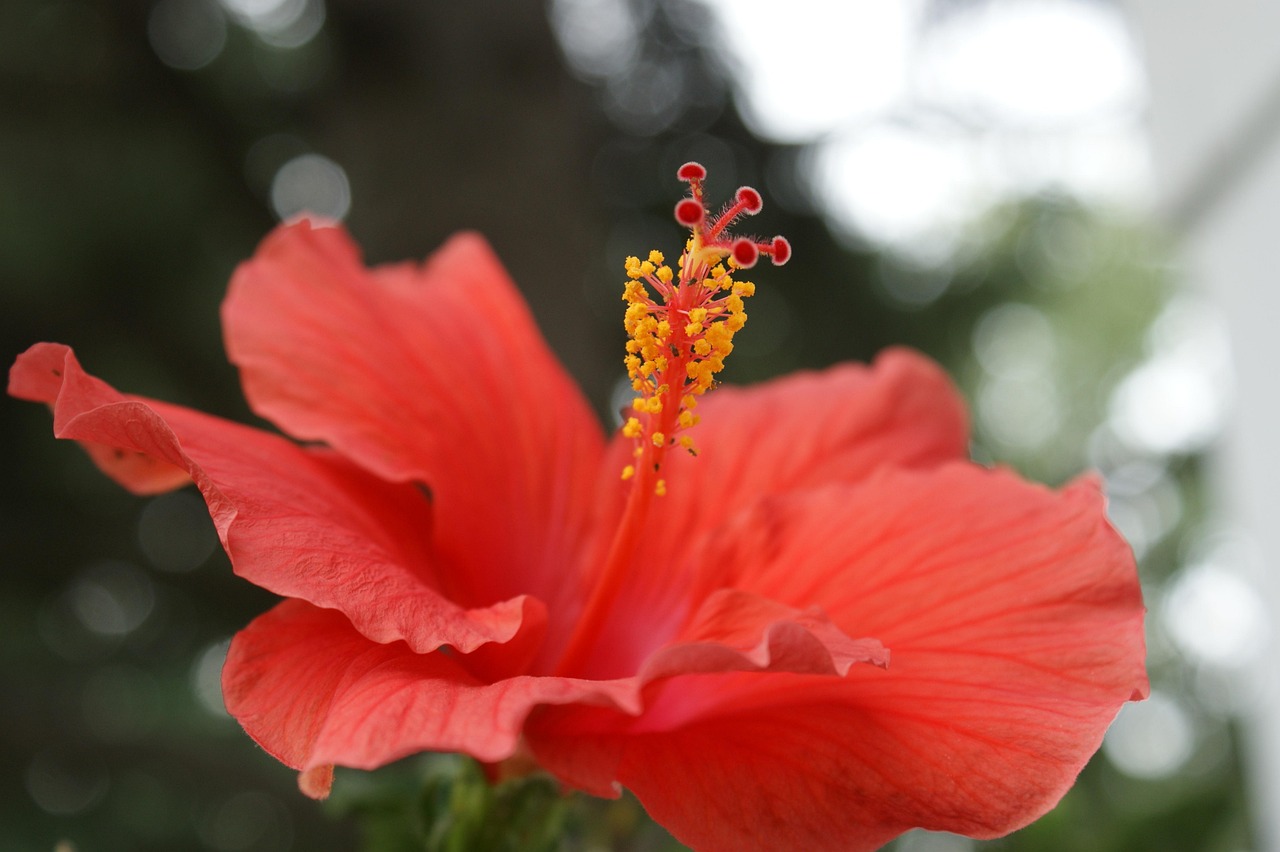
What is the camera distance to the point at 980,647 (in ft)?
1.56

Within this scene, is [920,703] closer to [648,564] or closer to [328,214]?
[648,564]

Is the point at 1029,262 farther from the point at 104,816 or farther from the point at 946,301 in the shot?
the point at 104,816

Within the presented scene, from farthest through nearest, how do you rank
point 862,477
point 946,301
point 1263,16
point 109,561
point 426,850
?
point 946,301
point 109,561
point 1263,16
point 862,477
point 426,850

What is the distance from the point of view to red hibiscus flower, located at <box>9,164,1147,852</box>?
42cm

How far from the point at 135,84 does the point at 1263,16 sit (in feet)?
6.54

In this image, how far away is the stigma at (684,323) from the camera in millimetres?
540

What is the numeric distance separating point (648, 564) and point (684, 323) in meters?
0.17

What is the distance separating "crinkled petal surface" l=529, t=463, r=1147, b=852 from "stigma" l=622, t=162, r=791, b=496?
105 mm

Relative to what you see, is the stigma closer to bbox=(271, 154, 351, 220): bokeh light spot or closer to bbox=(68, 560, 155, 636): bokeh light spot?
bbox=(271, 154, 351, 220): bokeh light spot

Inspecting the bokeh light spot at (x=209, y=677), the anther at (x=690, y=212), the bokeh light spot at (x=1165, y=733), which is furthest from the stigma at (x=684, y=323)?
the bokeh light spot at (x=1165, y=733)

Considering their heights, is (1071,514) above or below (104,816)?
A: above

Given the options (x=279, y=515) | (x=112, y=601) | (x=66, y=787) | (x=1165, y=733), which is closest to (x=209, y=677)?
(x=66, y=787)

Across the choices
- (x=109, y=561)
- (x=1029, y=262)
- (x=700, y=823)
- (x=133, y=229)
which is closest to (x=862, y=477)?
(x=700, y=823)

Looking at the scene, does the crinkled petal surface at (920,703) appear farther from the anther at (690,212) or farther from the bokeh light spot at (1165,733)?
the bokeh light spot at (1165,733)
